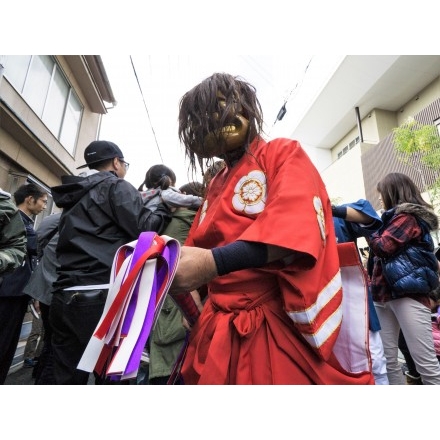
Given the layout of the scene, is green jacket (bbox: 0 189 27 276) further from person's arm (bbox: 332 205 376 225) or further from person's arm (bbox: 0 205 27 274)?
person's arm (bbox: 332 205 376 225)

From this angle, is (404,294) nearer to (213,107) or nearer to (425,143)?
(213,107)

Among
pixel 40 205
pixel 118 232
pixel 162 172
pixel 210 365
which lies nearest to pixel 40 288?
pixel 40 205

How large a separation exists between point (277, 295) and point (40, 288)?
7.29 feet

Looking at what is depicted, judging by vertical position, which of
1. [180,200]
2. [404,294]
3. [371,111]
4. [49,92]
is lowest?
[404,294]

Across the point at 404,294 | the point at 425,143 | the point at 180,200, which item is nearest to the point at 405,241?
the point at 404,294

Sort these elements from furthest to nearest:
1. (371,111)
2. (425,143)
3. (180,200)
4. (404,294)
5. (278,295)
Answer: (371,111) < (425,143) < (404,294) < (180,200) < (278,295)

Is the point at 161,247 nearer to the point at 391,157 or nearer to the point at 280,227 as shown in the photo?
the point at 280,227

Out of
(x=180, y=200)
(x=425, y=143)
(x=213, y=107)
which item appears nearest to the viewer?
(x=213, y=107)

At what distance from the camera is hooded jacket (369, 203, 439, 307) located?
75.3 inches

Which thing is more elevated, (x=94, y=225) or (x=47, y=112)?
(x=47, y=112)

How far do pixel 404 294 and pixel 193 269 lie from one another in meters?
1.86

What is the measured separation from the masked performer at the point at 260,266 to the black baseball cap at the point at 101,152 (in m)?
1.21

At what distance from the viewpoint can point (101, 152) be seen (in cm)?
192

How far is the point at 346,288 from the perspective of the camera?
80cm
